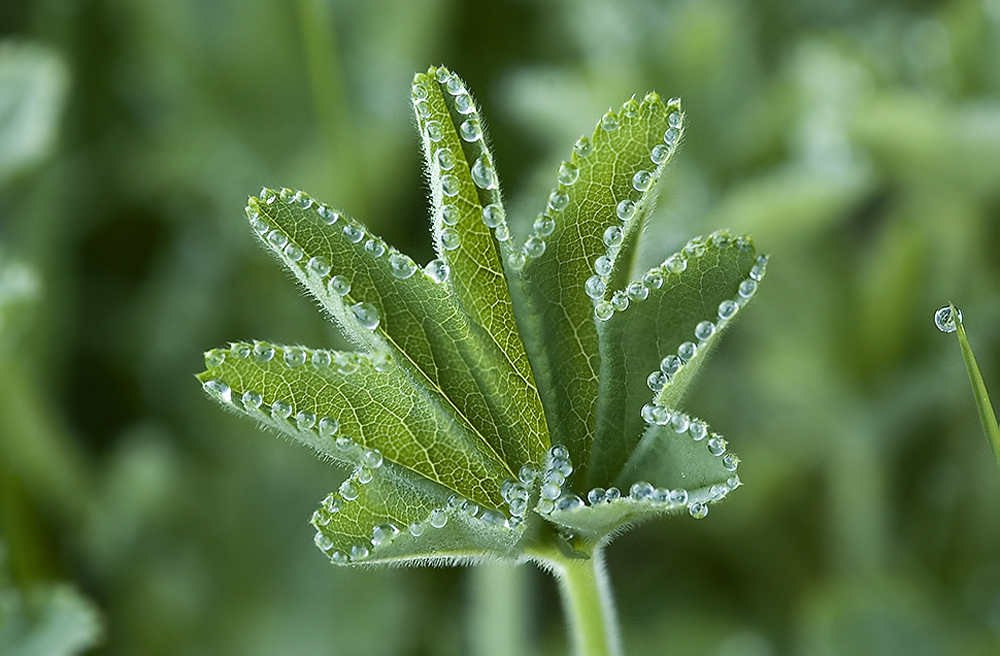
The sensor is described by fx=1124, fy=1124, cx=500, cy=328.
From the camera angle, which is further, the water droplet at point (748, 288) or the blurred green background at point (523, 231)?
the blurred green background at point (523, 231)

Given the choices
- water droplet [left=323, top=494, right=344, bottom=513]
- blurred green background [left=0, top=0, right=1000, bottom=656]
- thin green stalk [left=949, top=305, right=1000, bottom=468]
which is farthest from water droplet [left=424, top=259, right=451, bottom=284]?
blurred green background [left=0, top=0, right=1000, bottom=656]

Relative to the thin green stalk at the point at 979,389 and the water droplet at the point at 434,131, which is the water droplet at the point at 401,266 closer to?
the water droplet at the point at 434,131

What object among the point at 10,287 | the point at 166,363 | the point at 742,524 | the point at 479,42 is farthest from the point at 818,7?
the point at 10,287

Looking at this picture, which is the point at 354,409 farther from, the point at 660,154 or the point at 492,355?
the point at 660,154

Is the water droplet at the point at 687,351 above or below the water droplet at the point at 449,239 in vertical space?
below

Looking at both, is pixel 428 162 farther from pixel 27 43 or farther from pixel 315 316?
pixel 27 43

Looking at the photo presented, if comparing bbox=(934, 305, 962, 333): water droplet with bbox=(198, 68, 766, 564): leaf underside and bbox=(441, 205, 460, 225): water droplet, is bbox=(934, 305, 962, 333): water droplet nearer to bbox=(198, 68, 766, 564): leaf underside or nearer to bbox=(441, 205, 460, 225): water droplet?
bbox=(198, 68, 766, 564): leaf underside

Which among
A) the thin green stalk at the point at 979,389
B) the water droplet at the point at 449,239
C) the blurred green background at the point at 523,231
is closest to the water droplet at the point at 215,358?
the water droplet at the point at 449,239
